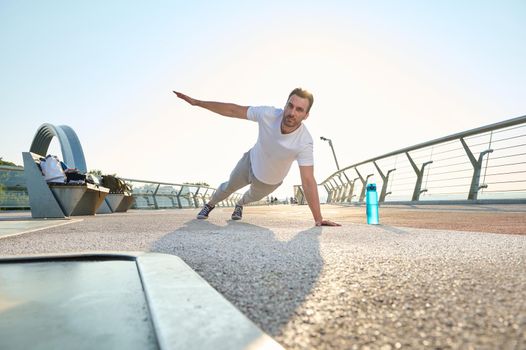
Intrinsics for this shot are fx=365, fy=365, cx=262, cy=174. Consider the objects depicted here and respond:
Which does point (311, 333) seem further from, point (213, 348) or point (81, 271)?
point (81, 271)

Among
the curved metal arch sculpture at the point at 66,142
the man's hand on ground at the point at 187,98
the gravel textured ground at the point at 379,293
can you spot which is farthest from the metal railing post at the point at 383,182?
the curved metal arch sculpture at the point at 66,142

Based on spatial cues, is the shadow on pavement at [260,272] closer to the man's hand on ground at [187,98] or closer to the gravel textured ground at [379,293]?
the gravel textured ground at [379,293]

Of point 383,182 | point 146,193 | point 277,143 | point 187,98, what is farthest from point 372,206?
point 146,193

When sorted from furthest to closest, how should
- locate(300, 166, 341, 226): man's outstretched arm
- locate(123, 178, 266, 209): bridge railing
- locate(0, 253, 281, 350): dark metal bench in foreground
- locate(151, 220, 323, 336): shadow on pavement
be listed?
locate(123, 178, 266, 209): bridge railing
locate(300, 166, 341, 226): man's outstretched arm
locate(151, 220, 323, 336): shadow on pavement
locate(0, 253, 281, 350): dark metal bench in foreground

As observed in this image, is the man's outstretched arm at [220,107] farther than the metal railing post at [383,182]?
No

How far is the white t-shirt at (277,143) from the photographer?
13.1 feet

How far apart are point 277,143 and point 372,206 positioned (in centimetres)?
123

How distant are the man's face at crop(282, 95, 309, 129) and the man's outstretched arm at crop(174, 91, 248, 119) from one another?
568 mm

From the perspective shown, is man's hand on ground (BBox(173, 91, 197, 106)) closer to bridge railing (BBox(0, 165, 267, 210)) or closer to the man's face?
the man's face

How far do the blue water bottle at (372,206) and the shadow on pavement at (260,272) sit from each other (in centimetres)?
198

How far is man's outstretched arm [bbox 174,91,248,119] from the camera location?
13.2ft

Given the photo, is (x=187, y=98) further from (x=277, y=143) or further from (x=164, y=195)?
(x=164, y=195)

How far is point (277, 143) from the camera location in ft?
13.3

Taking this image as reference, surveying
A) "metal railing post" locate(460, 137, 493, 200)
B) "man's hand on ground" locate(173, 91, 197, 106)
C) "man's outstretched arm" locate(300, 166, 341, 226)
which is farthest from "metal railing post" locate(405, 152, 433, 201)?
"man's hand on ground" locate(173, 91, 197, 106)
